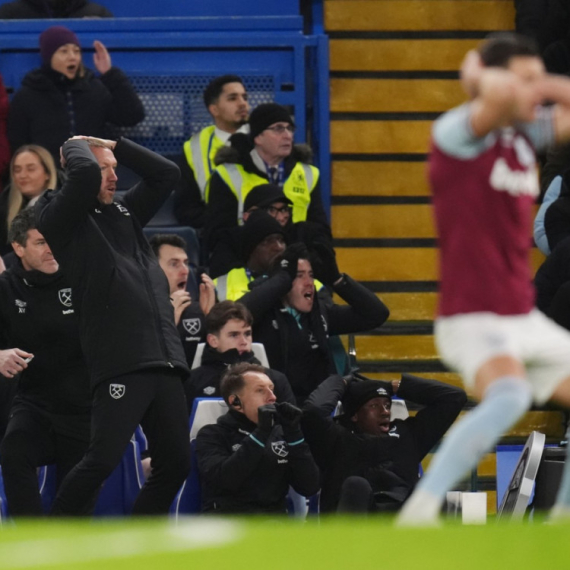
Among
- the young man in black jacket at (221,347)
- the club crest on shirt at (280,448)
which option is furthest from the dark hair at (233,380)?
the young man in black jacket at (221,347)

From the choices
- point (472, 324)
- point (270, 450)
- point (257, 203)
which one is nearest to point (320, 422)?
point (270, 450)

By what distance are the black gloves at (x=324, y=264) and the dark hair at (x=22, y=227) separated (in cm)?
202

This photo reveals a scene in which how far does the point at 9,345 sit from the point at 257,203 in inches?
84.8

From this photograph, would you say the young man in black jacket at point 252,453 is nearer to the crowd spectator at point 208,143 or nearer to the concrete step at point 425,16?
the crowd spectator at point 208,143

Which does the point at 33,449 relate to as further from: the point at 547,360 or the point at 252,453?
the point at 547,360

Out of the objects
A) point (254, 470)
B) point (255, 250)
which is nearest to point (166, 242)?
point (255, 250)

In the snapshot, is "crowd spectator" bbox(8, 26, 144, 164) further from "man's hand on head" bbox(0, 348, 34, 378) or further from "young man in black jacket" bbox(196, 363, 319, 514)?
"man's hand on head" bbox(0, 348, 34, 378)

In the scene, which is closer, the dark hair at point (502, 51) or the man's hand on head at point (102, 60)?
the dark hair at point (502, 51)

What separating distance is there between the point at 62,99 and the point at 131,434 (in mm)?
3922

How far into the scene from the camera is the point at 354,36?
1048cm

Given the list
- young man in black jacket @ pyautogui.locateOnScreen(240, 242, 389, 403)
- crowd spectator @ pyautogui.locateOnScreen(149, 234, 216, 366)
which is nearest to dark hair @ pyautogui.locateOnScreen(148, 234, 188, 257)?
crowd spectator @ pyautogui.locateOnScreen(149, 234, 216, 366)

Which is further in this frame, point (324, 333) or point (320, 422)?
point (324, 333)

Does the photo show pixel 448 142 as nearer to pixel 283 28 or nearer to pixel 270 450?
pixel 270 450

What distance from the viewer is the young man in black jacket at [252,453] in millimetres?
6293
